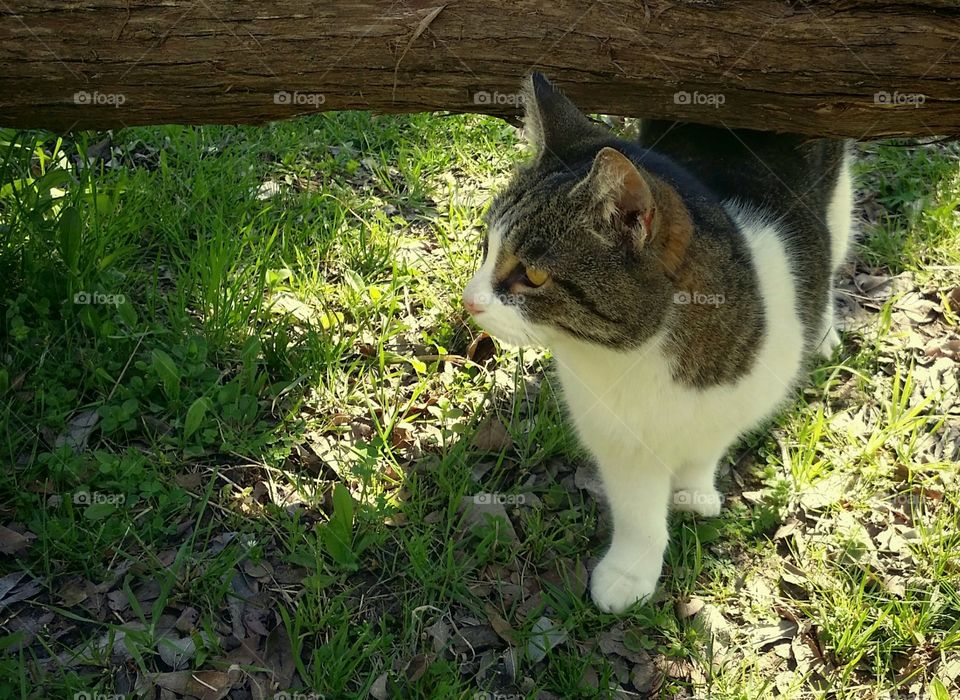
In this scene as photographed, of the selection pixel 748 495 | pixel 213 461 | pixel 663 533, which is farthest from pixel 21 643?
pixel 748 495

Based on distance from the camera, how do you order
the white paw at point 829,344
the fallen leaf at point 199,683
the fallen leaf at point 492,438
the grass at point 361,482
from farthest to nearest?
the white paw at point 829,344, the fallen leaf at point 492,438, the grass at point 361,482, the fallen leaf at point 199,683

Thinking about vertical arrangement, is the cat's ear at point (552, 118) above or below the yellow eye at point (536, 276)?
above

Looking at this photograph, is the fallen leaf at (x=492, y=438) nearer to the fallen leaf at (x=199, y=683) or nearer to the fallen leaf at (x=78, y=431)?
the fallen leaf at (x=199, y=683)

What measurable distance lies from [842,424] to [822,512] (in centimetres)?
42

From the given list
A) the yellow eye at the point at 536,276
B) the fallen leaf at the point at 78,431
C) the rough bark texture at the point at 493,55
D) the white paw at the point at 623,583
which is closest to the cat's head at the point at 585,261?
the yellow eye at the point at 536,276

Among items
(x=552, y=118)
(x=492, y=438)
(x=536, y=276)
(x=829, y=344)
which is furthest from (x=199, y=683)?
(x=829, y=344)

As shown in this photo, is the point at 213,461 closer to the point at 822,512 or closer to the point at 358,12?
the point at 358,12

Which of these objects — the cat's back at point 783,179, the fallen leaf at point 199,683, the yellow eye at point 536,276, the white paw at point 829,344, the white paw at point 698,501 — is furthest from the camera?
the white paw at point 829,344

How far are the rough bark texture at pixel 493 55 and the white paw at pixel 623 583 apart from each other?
1.42 m

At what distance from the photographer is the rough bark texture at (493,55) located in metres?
2.56

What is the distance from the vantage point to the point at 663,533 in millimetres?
2666

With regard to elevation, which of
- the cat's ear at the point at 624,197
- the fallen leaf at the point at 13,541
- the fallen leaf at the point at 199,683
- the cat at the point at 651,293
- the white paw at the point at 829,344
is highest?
the cat's ear at the point at 624,197

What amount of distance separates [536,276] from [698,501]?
1.09 m

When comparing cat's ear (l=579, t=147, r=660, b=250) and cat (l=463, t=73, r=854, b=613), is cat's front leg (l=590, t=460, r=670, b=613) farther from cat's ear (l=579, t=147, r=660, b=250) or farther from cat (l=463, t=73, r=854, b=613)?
cat's ear (l=579, t=147, r=660, b=250)
